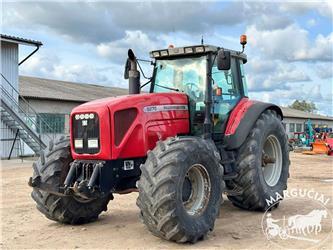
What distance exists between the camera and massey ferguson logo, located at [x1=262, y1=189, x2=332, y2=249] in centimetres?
578

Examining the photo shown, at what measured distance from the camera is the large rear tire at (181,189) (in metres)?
5.18

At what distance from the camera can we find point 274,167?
815 centimetres

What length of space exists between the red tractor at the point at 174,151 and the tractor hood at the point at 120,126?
1 centimetres

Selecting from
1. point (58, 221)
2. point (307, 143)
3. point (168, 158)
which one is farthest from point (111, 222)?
point (307, 143)

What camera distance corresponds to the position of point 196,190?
5.91 meters

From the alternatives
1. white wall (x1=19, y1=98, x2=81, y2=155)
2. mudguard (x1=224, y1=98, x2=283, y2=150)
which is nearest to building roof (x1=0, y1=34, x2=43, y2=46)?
white wall (x1=19, y1=98, x2=81, y2=155)

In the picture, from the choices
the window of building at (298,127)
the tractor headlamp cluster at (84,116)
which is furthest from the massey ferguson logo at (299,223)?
the window of building at (298,127)

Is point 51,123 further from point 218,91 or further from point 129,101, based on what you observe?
point 129,101

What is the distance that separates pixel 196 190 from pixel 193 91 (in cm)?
175

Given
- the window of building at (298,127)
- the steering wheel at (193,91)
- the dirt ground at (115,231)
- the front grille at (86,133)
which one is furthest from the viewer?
the window of building at (298,127)

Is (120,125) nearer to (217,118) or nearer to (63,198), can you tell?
(63,198)

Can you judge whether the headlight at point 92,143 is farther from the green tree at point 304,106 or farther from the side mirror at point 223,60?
the green tree at point 304,106

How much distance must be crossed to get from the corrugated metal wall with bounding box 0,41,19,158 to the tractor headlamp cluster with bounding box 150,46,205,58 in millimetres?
14455

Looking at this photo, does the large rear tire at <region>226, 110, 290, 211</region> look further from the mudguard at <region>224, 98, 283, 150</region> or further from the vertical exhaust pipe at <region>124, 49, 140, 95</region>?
the vertical exhaust pipe at <region>124, 49, 140, 95</region>
